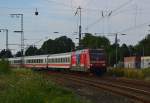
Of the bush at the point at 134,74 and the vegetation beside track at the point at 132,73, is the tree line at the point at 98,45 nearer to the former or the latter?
the vegetation beside track at the point at 132,73

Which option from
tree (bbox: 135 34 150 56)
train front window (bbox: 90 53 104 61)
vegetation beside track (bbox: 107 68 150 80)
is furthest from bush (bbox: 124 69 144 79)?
tree (bbox: 135 34 150 56)

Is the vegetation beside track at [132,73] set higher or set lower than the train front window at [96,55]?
lower

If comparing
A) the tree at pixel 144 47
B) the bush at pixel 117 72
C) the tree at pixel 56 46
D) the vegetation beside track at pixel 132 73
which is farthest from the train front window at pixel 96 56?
the tree at pixel 144 47

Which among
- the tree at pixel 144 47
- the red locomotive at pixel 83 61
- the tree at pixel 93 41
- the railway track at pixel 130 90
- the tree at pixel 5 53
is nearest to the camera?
the railway track at pixel 130 90

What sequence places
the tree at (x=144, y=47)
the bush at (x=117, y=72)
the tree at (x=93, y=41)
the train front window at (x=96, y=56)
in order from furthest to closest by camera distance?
1. the tree at (x=144, y=47)
2. the tree at (x=93, y=41)
3. the bush at (x=117, y=72)
4. the train front window at (x=96, y=56)

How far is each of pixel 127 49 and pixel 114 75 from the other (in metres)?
101

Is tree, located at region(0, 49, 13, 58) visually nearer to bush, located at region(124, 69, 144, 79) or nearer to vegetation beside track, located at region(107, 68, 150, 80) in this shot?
vegetation beside track, located at region(107, 68, 150, 80)

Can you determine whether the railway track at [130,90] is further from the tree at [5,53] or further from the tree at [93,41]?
the tree at [93,41]

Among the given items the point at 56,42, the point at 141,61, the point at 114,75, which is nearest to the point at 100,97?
the point at 114,75

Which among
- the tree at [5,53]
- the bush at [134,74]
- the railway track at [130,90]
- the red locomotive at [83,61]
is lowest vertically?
the railway track at [130,90]

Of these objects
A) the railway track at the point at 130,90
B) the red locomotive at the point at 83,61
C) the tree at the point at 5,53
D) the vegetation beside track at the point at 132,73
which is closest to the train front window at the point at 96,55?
the red locomotive at the point at 83,61

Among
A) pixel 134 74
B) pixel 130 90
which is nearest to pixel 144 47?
pixel 134 74

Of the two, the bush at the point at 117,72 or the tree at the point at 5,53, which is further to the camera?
the tree at the point at 5,53

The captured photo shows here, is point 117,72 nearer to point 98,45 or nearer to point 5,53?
point 5,53
